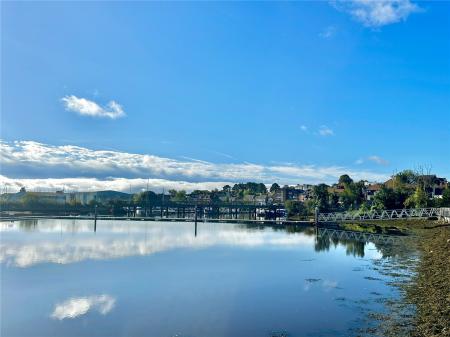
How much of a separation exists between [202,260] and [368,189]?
145 m

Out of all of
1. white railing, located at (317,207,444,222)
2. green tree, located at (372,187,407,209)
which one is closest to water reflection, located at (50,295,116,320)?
white railing, located at (317,207,444,222)

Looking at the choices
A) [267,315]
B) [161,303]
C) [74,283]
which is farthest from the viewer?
[74,283]

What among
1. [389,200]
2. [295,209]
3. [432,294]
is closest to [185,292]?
[432,294]

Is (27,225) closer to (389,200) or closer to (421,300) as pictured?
(389,200)

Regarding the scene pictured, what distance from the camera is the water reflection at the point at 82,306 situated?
68.2 ft

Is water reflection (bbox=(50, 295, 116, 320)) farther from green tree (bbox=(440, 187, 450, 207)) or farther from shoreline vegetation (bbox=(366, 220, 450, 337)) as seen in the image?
green tree (bbox=(440, 187, 450, 207))

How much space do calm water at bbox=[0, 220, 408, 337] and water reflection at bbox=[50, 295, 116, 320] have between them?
0.18ft

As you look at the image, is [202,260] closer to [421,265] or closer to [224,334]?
[421,265]

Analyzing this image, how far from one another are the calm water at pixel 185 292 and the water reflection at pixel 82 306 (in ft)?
0.18

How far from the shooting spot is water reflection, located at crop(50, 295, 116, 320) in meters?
20.8

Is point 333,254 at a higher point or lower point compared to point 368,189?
lower

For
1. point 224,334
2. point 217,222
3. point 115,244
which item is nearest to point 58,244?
point 115,244

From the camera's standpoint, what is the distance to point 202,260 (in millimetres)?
40812

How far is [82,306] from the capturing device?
22.3 meters
